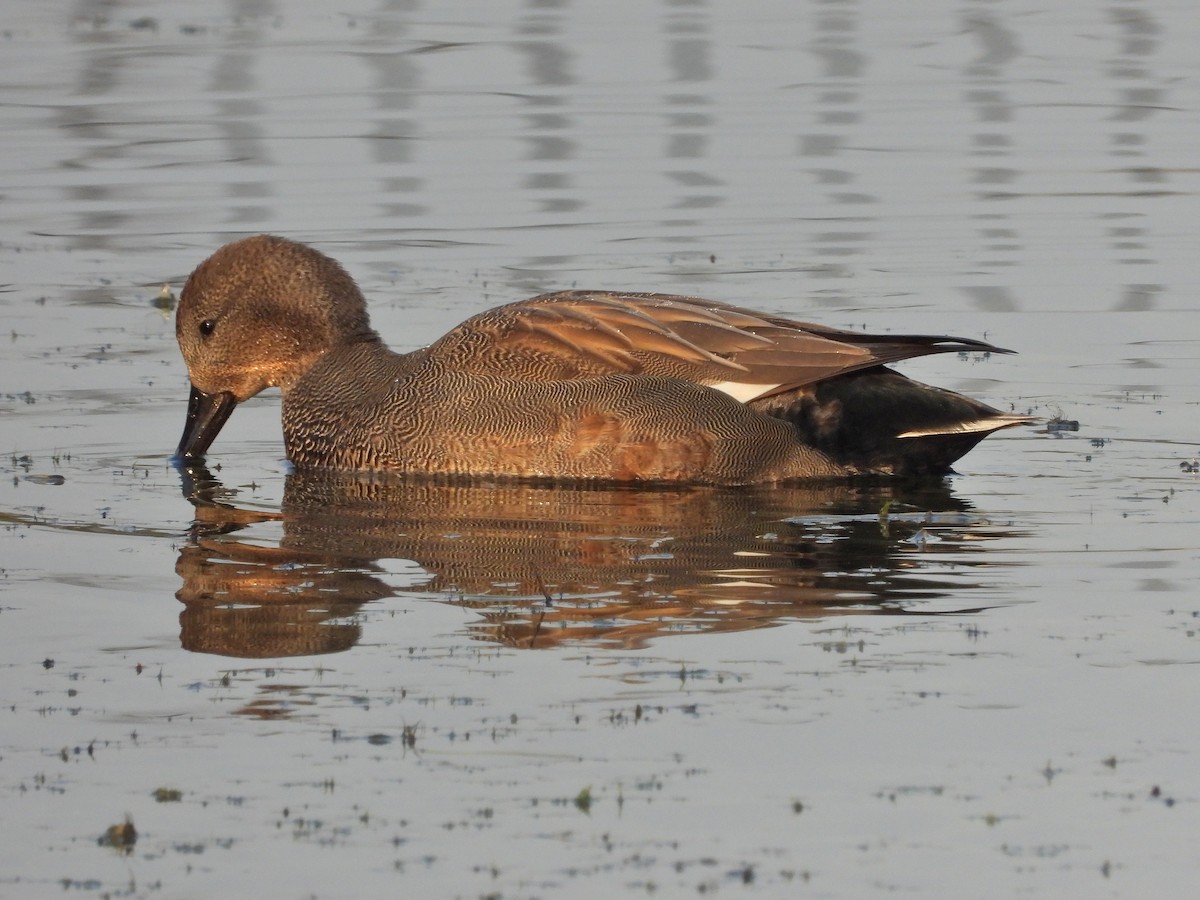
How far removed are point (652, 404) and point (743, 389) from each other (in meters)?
0.38

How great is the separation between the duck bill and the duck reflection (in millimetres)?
304

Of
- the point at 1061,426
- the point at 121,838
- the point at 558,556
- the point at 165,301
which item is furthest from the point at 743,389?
the point at 165,301

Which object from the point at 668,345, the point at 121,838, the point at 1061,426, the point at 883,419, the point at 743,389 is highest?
the point at 668,345

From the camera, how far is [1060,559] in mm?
7754

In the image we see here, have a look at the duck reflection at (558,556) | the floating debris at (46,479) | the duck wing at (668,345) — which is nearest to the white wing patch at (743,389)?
the duck wing at (668,345)

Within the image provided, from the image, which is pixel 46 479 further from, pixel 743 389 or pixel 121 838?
pixel 121 838

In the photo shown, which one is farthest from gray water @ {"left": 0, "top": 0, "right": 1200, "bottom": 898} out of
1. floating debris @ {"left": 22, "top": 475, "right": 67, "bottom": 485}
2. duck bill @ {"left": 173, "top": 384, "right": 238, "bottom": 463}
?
duck bill @ {"left": 173, "top": 384, "right": 238, "bottom": 463}

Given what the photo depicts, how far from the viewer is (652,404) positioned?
9.20 m

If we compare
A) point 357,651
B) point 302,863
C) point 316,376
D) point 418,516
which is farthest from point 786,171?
Answer: point 302,863

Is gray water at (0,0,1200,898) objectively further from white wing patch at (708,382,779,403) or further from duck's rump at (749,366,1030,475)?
white wing patch at (708,382,779,403)

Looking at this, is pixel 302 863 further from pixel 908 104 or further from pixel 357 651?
pixel 908 104

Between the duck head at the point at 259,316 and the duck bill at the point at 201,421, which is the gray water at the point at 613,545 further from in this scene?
the duck head at the point at 259,316

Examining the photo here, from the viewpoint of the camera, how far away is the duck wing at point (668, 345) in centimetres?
909

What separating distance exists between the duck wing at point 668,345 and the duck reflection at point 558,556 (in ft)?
1.59
